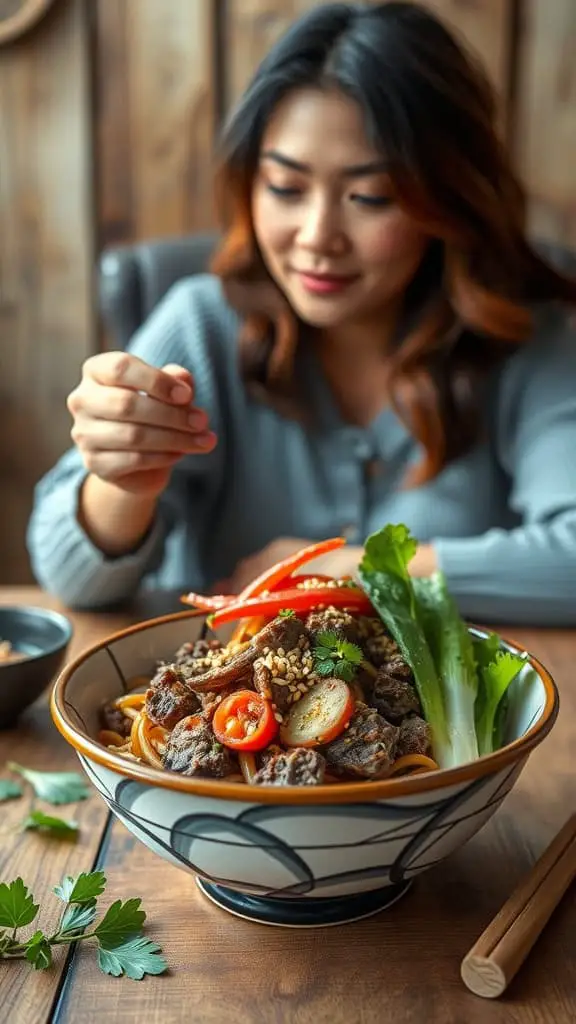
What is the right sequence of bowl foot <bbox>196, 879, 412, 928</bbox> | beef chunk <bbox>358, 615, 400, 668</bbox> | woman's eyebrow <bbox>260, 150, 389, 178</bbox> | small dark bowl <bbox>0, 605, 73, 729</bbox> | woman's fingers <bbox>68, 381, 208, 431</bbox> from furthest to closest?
woman's eyebrow <bbox>260, 150, 389, 178</bbox> → woman's fingers <bbox>68, 381, 208, 431</bbox> → small dark bowl <bbox>0, 605, 73, 729</bbox> → beef chunk <bbox>358, 615, 400, 668</bbox> → bowl foot <bbox>196, 879, 412, 928</bbox>

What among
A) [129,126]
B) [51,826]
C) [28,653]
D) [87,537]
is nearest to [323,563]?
[87,537]

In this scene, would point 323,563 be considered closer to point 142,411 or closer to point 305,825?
point 142,411

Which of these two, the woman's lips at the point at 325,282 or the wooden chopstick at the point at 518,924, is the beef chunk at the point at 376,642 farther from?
the woman's lips at the point at 325,282

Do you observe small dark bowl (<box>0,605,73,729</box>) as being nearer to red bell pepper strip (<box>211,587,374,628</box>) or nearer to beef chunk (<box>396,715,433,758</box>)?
red bell pepper strip (<box>211,587,374,628</box>)

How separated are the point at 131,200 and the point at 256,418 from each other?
1.10 meters

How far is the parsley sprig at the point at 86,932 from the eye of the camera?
66 centimetres

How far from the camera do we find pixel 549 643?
1259 millimetres

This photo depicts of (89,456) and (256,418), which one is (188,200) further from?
(89,456)

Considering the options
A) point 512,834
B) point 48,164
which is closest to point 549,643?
point 512,834

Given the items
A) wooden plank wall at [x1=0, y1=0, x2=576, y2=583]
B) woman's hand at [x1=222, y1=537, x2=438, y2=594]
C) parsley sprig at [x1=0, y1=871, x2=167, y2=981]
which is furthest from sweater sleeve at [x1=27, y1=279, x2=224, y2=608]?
wooden plank wall at [x1=0, y1=0, x2=576, y2=583]

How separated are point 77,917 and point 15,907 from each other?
4 centimetres

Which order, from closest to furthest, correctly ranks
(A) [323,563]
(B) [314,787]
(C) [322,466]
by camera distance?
(B) [314,787]
(A) [323,563]
(C) [322,466]

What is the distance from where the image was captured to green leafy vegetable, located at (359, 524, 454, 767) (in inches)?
30.3

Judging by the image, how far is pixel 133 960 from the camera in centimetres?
66
